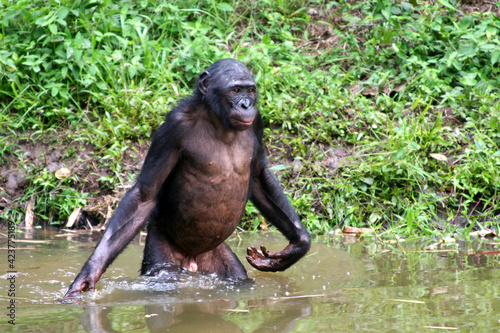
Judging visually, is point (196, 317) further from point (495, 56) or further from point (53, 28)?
point (495, 56)

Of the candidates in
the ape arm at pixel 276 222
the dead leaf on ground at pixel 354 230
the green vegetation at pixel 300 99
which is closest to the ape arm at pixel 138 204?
the ape arm at pixel 276 222

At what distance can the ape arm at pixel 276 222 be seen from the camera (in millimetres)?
5340

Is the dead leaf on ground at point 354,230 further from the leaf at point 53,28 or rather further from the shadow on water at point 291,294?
the leaf at point 53,28

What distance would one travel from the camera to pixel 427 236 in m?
6.48

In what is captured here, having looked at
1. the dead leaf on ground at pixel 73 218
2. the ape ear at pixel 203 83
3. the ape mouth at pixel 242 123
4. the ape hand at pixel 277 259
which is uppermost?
the ape ear at pixel 203 83

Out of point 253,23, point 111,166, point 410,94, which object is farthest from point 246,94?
point 253,23

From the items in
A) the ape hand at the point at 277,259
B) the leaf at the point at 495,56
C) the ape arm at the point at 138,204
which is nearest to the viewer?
the ape arm at the point at 138,204

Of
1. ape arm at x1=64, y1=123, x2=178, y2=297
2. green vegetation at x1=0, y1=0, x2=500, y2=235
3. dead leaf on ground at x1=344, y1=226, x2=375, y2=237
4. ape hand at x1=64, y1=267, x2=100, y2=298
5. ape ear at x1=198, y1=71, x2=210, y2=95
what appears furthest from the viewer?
green vegetation at x1=0, y1=0, x2=500, y2=235

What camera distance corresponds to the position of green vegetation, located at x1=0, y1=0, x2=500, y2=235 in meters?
7.18

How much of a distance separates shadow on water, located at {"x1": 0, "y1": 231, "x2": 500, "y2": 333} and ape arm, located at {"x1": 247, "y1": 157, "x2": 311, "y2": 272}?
167 millimetres

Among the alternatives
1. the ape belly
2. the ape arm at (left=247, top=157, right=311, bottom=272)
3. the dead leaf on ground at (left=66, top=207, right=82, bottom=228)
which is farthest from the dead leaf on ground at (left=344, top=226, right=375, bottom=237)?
the dead leaf on ground at (left=66, top=207, right=82, bottom=228)

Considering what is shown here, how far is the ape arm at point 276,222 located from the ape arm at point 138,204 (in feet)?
3.08

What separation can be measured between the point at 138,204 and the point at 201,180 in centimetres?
54

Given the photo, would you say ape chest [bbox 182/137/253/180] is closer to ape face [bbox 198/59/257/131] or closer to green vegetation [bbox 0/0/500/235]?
ape face [bbox 198/59/257/131]
